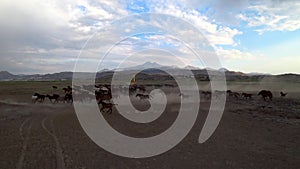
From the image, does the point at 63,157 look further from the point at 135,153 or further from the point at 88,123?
the point at 88,123

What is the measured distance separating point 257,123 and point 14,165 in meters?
13.6

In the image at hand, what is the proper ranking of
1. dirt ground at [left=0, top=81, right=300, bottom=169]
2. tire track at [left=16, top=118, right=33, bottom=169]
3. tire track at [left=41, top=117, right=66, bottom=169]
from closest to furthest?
tire track at [left=41, top=117, right=66, bottom=169] < tire track at [left=16, top=118, right=33, bottom=169] < dirt ground at [left=0, top=81, right=300, bottom=169]

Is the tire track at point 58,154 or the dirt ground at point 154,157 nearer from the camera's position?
the tire track at point 58,154

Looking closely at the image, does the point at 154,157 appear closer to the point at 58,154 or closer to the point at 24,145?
the point at 58,154

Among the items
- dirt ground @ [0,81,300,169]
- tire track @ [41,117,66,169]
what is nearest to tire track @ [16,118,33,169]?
dirt ground @ [0,81,300,169]

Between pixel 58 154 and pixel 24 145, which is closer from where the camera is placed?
pixel 58 154

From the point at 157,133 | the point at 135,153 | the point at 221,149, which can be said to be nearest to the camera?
the point at 135,153

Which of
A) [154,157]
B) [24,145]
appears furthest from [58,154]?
[154,157]

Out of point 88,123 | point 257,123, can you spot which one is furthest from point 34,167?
point 257,123

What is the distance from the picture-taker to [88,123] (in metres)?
17.3

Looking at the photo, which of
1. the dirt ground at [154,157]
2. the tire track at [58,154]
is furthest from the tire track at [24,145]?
the tire track at [58,154]

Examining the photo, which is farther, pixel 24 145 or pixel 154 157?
pixel 24 145

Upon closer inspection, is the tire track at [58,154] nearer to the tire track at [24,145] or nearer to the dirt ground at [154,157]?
the dirt ground at [154,157]

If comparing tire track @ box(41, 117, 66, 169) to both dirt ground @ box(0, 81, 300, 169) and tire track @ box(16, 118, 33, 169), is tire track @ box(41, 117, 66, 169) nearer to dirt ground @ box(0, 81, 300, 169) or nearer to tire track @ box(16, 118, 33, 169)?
dirt ground @ box(0, 81, 300, 169)
